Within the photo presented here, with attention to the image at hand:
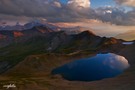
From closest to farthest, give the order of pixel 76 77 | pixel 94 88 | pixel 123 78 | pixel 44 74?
pixel 94 88, pixel 123 78, pixel 76 77, pixel 44 74

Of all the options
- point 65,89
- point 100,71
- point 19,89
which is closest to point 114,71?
point 100,71

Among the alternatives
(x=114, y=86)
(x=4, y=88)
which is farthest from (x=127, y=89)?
(x=4, y=88)

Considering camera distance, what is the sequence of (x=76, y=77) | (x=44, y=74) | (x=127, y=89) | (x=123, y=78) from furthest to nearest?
1. (x=44, y=74)
2. (x=76, y=77)
3. (x=123, y=78)
4. (x=127, y=89)

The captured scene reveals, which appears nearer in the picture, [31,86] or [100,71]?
[31,86]

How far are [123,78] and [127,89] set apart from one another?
101ft

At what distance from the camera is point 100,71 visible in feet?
649

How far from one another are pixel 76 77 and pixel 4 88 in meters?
58.3

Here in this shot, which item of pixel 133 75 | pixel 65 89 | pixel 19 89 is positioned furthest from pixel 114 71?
pixel 19 89

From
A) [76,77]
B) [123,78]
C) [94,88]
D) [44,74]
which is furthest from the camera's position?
[44,74]

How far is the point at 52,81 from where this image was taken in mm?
166500

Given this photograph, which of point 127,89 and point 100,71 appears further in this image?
A: point 100,71

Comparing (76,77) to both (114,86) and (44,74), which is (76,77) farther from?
(114,86)

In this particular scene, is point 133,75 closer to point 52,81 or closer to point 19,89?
point 52,81

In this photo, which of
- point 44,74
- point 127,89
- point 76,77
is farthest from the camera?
point 44,74
